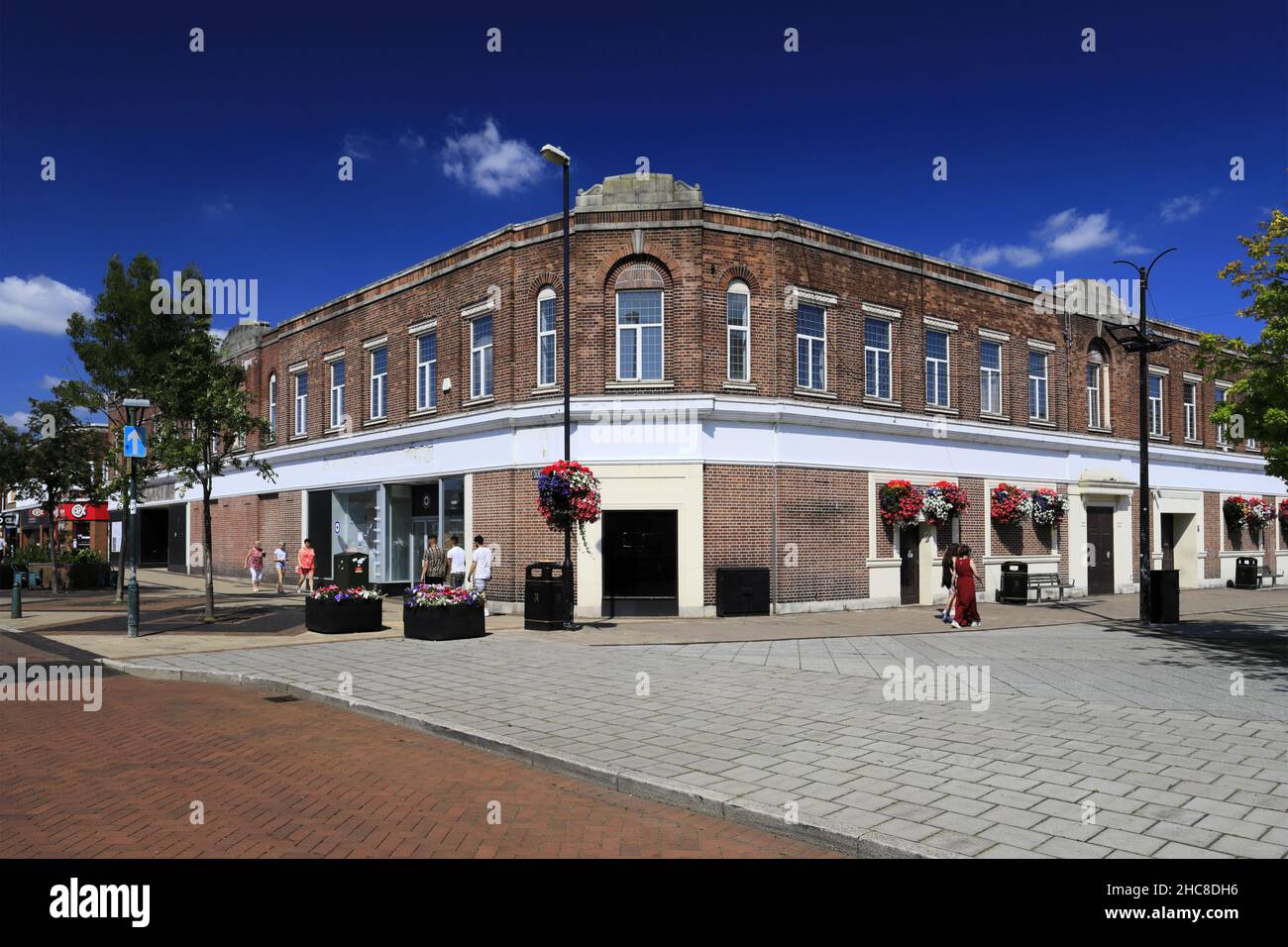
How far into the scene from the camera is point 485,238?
69.6 feet

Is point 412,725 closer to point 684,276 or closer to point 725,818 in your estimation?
point 725,818

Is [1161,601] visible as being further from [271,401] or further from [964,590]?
[271,401]

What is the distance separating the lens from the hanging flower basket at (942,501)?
2155 centimetres

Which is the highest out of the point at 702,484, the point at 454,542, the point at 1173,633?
the point at 702,484

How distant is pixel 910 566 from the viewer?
22078 millimetres

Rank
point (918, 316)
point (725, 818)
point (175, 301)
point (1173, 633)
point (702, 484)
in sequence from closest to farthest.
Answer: point (725, 818), point (1173, 633), point (702, 484), point (918, 316), point (175, 301)

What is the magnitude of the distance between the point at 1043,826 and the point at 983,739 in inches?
91.6

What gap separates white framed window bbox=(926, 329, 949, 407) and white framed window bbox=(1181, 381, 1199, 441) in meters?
14.3

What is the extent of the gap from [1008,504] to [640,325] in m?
12.4

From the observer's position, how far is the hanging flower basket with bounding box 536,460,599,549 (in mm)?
15812

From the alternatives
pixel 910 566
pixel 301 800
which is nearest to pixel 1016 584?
pixel 910 566

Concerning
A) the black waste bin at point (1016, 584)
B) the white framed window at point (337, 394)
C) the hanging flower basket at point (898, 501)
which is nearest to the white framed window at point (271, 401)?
the white framed window at point (337, 394)

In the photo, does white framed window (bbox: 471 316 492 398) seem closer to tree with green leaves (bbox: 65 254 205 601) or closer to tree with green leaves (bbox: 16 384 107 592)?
tree with green leaves (bbox: 65 254 205 601)
